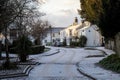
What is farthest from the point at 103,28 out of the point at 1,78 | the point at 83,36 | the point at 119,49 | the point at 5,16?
the point at 83,36

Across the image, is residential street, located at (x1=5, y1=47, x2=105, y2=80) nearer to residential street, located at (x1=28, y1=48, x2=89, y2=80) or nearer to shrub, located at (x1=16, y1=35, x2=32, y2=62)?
residential street, located at (x1=28, y1=48, x2=89, y2=80)

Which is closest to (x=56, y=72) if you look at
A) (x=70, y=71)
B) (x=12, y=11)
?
(x=70, y=71)

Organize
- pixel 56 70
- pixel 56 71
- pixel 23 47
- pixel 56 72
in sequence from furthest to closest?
1. pixel 23 47
2. pixel 56 70
3. pixel 56 71
4. pixel 56 72

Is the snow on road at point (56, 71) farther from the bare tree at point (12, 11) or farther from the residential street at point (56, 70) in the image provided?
the bare tree at point (12, 11)

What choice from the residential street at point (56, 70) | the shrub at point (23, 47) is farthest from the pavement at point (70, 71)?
the shrub at point (23, 47)

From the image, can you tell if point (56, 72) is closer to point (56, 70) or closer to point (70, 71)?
point (70, 71)

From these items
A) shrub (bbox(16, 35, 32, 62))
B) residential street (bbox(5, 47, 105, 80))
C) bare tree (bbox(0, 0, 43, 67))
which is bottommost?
residential street (bbox(5, 47, 105, 80))

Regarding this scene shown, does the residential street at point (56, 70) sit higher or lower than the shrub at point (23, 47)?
lower

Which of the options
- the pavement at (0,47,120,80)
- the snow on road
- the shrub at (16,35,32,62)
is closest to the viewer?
the pavement at (0,47,120,80)

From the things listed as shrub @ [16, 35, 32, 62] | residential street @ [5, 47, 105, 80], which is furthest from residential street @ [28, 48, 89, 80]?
shrub @ [16, 35, 32, 62]

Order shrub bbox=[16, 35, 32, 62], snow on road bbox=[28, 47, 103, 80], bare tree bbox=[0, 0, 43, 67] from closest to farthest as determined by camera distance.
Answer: snow on road bbox=[28, 47, 103, 80] < bare tree bbox=[0, 0, 43, 67] < shrub bbox=[16, 35, 32, 62]

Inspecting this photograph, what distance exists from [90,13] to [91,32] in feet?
241

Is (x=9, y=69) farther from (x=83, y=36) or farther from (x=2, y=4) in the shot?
(x=83, y=36)

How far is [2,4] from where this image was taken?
27.8 metres
